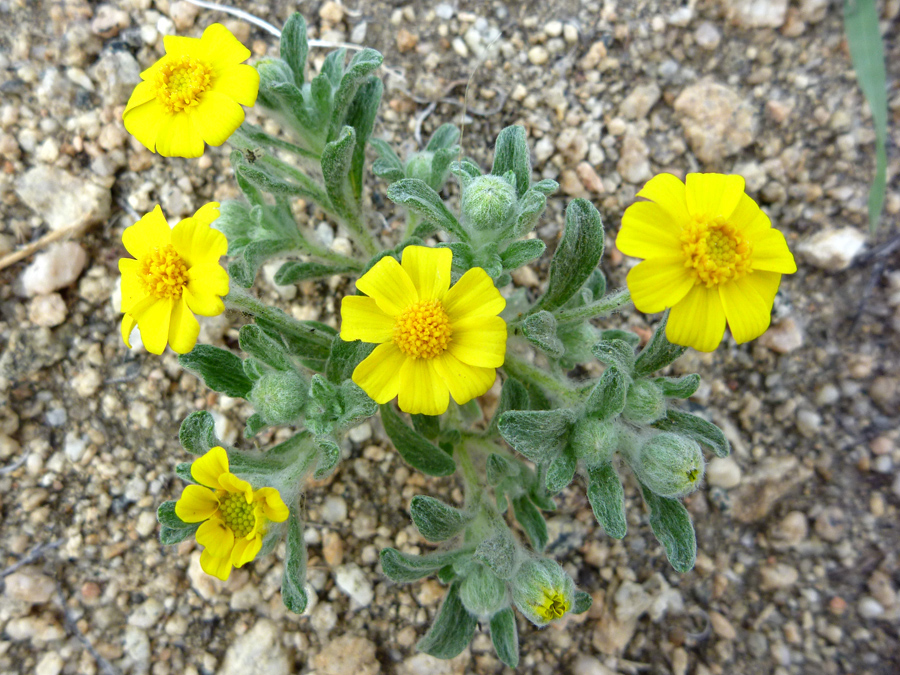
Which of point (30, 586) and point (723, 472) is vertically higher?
point (723, 472)

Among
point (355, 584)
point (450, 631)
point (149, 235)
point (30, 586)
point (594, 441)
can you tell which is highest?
point (149, 235)

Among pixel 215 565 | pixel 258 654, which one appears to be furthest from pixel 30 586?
pixel 215 565

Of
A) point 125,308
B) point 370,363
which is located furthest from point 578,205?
point 125,308

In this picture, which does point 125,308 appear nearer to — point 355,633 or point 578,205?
point 578,205

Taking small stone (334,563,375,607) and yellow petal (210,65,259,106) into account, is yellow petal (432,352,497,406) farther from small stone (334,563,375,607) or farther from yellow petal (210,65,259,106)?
small stone (334,563,375,607)

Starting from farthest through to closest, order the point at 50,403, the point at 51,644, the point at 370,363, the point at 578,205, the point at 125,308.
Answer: the point at 50,403 → the point at 51,644 → the point at 578,205 → the point at 125,308 → the point at 370,363

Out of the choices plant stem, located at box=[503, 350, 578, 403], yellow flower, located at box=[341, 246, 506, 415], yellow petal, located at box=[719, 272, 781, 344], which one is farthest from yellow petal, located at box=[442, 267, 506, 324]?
yellow petal, located at box=[719, 272, 781, 344]

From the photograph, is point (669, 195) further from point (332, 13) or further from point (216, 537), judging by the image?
point (332, 13)
